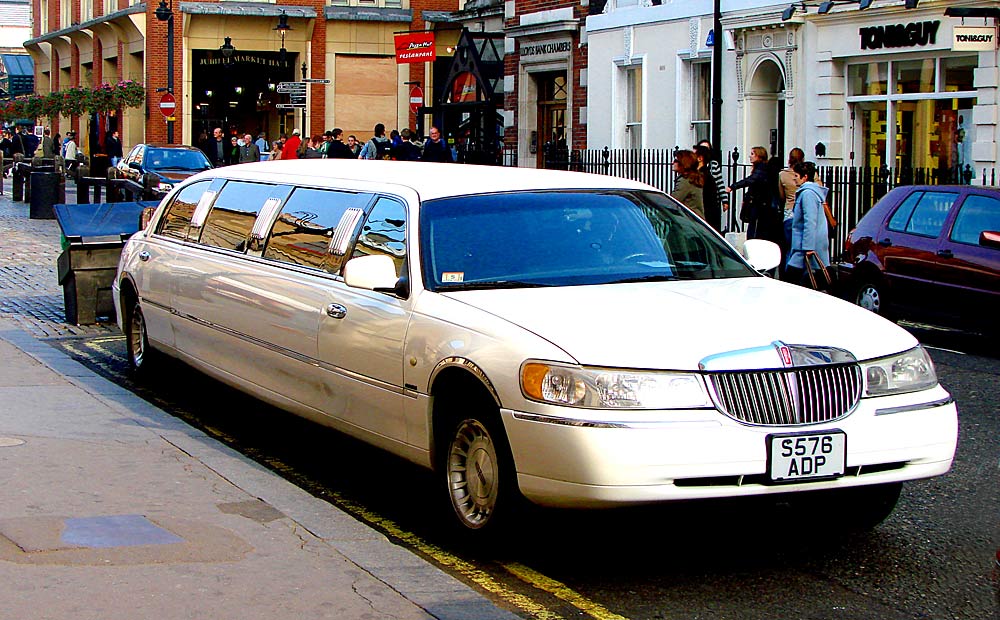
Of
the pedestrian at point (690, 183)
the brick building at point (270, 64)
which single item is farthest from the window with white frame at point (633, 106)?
the brick building at point (270, 64)

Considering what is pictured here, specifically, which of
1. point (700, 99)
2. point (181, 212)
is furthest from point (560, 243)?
point (700, 99)

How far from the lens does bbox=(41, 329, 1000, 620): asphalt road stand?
5773mm

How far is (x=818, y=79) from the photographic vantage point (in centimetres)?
2520

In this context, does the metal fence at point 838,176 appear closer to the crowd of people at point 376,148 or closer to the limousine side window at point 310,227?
the crowd of people at point 376,148

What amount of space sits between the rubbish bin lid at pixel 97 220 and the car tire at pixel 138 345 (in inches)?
127

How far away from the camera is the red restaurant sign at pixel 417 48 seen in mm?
36312

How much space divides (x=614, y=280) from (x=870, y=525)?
1.62 meters

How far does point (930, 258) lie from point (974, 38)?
8.28m

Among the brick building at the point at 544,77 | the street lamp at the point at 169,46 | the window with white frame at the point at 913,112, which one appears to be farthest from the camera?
the street lamp at the point at 169,46

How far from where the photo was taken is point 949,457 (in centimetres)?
640

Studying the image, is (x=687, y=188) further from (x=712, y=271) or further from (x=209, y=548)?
(x=209, y=548)

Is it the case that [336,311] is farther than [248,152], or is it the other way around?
[248,152]

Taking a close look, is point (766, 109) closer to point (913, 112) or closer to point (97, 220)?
point (913, 112)

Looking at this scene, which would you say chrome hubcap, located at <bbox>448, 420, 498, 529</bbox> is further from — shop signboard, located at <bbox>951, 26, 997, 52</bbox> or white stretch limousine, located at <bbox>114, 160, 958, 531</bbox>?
shop signboard, located at <bbox>951, 26, 997, 52</bbox>
